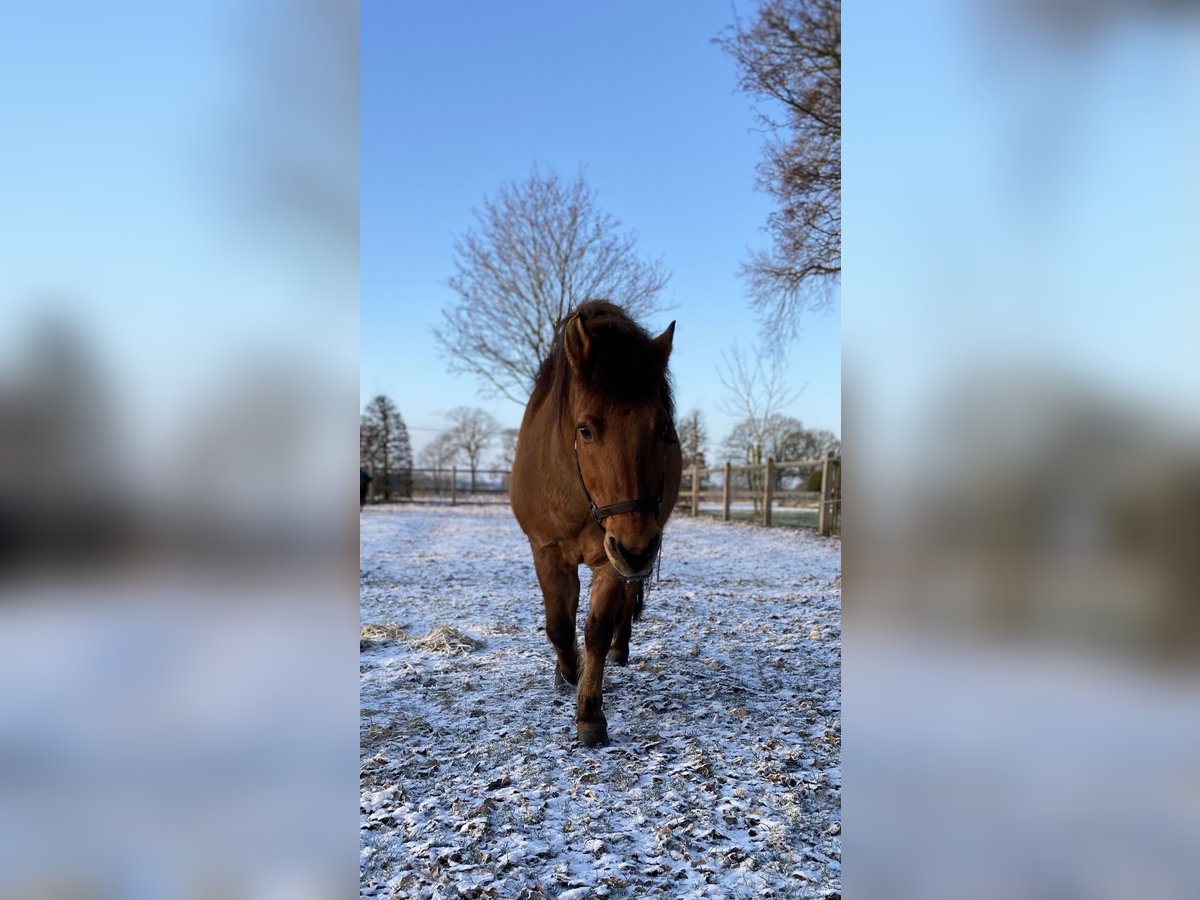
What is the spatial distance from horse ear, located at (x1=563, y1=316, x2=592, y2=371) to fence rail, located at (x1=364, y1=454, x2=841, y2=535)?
8.08 m

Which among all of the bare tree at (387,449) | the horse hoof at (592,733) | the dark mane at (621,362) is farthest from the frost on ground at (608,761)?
the bare tree at (387,449)

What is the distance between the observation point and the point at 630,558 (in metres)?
2.46

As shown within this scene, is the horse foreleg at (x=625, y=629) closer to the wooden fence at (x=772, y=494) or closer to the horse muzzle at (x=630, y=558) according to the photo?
the horse muzzle at (x=630, y=558)

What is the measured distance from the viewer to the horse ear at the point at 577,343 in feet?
8.87

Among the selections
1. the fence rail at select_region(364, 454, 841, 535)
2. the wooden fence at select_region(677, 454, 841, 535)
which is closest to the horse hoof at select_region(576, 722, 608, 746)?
the fence rail at select_region(364, 454, 841, 535)

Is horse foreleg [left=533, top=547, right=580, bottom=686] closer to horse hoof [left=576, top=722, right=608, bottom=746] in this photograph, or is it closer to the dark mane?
horse hoof [left=576, top=722, right=608, bottom=746]
